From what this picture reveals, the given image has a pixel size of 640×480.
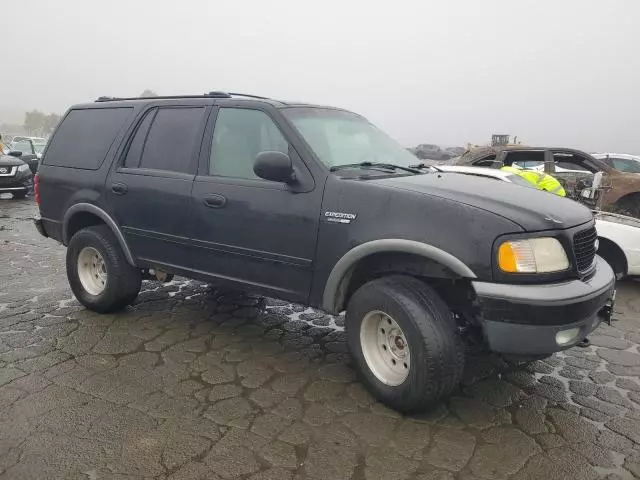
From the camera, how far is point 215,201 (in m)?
3.63

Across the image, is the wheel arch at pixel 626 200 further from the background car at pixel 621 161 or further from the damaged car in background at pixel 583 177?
the background car at pixel 621 161

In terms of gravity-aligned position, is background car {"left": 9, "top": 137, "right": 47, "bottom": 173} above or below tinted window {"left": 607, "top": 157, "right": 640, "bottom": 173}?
below

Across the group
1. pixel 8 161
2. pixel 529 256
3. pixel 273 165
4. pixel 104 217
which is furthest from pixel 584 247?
pixel 8 161

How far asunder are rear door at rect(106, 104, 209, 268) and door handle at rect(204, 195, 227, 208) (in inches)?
7.7

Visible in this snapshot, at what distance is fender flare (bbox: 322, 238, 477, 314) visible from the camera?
8.85ft

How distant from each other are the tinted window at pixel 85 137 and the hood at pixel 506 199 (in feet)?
8.66

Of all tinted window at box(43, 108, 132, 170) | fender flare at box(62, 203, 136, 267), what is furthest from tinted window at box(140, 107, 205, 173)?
fender flare at box(62, 203, 136, 267)

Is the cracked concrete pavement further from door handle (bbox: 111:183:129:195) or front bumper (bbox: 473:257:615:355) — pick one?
door handle (bbox: 111:183:129:195)

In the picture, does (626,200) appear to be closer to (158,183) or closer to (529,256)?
(529,256)

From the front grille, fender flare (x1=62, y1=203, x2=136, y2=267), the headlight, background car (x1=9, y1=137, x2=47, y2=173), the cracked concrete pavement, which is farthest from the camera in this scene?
background car (x1=9, y1=137, x2=47, y2=173)

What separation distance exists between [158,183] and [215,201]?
65cm

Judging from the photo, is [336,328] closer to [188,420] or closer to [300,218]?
[300,218]

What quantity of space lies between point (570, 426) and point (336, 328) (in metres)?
2.04

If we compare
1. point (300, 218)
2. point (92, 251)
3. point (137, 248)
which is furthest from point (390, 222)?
point (92, 251)
